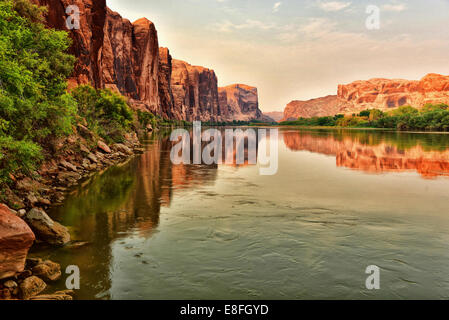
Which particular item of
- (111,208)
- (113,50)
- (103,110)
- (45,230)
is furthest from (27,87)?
(113,50)

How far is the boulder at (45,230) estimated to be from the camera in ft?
34.2

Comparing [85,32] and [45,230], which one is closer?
[45,230]

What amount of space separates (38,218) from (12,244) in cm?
284

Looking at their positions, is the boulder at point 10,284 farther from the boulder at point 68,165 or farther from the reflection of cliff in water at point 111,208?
the boulder at point 68,165

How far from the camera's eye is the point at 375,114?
560ft

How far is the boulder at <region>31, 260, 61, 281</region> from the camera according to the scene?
8.24m

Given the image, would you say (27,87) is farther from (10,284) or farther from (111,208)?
(10,284)

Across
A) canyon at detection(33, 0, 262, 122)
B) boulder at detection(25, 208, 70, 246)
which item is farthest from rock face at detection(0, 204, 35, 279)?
canyon at detection(33, 0, 262, 122)

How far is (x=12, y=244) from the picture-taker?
7984 mm

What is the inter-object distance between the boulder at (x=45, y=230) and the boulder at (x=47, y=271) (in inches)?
75.6

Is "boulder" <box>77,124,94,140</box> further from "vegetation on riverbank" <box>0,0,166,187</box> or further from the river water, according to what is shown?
the river water
